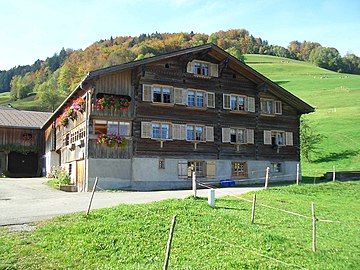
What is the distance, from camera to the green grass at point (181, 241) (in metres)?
10.9

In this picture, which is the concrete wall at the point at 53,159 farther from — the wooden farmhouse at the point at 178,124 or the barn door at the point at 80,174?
the barn door at the point at 80,174

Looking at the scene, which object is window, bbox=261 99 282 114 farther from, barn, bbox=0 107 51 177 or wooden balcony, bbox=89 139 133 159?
barn, bbox=0 107 51 177

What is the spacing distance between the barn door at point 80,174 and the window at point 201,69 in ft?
35.5

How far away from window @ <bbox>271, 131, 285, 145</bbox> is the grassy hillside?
19.6ft

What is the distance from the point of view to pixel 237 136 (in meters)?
35.5

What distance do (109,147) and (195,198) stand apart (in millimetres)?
11155

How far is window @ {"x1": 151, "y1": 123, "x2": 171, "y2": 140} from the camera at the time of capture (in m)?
31.7

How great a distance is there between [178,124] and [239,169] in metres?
6.60

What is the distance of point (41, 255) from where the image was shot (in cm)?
1113

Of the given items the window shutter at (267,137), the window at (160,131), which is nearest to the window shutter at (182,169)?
the window at (160,131)

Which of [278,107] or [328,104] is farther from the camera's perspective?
[328,104]

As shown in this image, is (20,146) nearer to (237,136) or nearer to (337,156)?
(237,136)

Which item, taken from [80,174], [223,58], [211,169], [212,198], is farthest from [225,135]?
[212,198]

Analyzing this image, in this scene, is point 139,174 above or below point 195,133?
below
